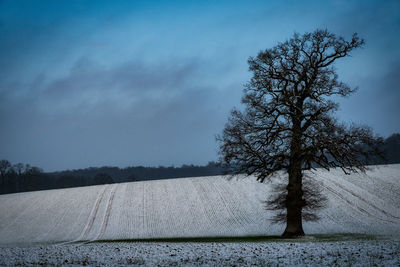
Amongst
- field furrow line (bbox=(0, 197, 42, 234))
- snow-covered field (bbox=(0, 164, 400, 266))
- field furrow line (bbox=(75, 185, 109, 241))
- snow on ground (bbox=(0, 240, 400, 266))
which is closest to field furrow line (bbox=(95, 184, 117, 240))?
snow-covered field (bbox=(0, 164, 400, 266))

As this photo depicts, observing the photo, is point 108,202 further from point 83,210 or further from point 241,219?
point 241,219

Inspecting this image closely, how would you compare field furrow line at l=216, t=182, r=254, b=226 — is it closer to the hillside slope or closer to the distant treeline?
the hillside slope

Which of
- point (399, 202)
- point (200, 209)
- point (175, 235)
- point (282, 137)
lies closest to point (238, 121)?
point (282, 137)

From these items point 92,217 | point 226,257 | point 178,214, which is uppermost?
point 226,257

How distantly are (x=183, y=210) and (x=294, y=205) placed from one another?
68.1 feet

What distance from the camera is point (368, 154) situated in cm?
2430

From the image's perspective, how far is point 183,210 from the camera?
44.4m

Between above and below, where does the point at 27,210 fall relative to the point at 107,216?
above

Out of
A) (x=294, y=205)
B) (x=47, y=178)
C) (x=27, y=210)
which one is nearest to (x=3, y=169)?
(x=47, y=178)

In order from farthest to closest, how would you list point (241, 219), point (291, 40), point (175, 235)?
point (241, 219) → point (175, 235) → point (291, 40)

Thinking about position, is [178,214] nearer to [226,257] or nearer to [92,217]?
[92,217]

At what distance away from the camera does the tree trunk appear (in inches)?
1025

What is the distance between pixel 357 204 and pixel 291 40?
25335 mm

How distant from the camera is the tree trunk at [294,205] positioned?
26.0m
